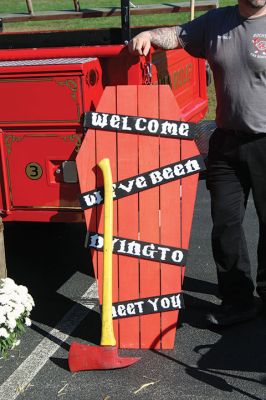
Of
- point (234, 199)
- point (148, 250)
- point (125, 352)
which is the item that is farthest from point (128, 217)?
point (125, 352)

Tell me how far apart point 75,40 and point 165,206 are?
250 centimetres

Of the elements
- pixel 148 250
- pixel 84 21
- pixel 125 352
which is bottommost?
pixel 84 21

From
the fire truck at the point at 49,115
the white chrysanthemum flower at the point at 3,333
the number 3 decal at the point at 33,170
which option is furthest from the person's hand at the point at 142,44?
the white chrysanthemum flower at the point at 3,333

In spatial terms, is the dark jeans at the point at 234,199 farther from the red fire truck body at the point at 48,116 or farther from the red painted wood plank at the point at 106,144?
the red fire truck body at the point at 48,116

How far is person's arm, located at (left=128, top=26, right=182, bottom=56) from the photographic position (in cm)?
354

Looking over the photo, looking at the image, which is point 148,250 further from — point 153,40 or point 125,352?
point 153,40

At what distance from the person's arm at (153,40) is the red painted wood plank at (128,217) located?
23cm

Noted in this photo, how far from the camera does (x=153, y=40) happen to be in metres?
3.61

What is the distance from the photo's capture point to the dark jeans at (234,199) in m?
3.57

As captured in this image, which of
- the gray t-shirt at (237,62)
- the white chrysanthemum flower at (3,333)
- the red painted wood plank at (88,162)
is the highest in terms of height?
the gray t-shirt at (237,62)

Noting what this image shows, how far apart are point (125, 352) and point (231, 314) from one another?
0.64 meters

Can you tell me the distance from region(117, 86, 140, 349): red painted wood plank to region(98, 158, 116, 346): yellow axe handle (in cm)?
11

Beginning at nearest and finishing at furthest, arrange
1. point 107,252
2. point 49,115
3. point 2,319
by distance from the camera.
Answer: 1. point 2,319
2. point 107,252
3. point 49,115

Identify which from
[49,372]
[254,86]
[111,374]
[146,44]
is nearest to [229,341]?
→ [111,374]
